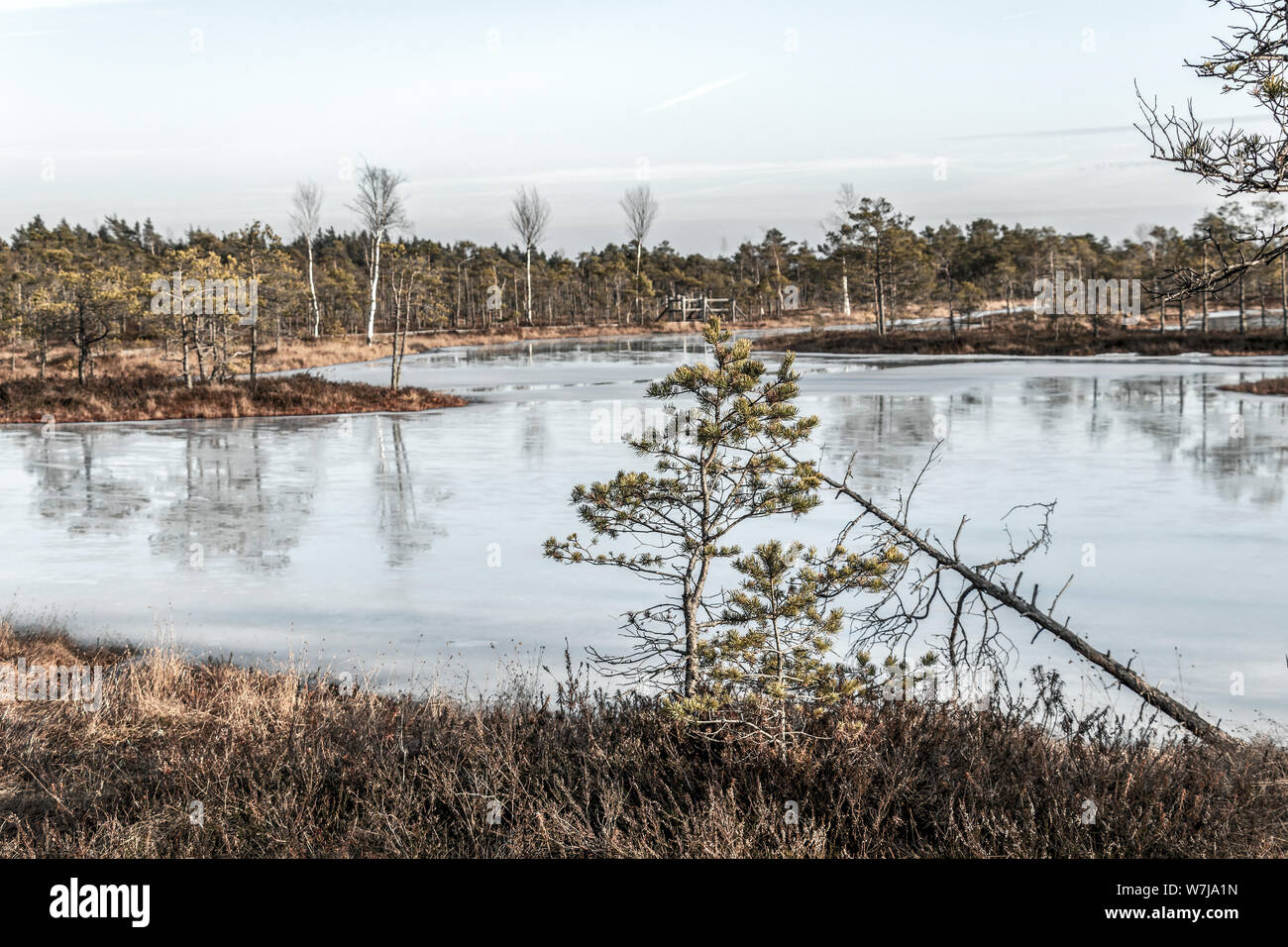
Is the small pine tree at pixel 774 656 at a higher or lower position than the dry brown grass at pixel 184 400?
lower

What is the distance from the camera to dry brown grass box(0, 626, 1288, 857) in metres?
4.96

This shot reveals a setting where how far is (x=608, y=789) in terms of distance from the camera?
5496 mm

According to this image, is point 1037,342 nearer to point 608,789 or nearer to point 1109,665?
point 1109,665

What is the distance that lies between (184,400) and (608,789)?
103 feet

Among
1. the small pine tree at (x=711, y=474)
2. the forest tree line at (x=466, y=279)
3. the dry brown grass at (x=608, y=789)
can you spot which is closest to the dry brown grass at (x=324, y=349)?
the forest tree line at (x=466, y=279)

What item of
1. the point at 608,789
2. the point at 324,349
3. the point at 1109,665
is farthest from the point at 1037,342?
the point at 608,789

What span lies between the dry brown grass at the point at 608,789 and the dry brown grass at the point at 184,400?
26.9 metres

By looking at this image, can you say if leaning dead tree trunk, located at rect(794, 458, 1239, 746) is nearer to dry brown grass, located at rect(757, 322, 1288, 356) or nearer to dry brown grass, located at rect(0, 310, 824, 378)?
dry brown grass, located at rect(0, 310, 824, 378)

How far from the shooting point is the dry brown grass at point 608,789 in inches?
195

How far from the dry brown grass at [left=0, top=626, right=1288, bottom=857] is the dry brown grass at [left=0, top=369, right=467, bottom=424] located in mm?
26940

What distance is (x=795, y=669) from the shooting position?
6195 millimetres

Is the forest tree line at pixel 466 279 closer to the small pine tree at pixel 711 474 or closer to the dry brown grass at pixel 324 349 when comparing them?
the dry brown grass at pixel 324 349
